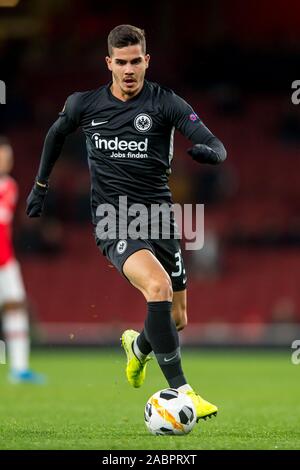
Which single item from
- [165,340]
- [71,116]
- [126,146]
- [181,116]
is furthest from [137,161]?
[165,340]

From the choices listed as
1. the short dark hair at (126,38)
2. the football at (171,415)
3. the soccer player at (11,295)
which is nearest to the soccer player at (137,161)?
the short dark hair at (126,38)

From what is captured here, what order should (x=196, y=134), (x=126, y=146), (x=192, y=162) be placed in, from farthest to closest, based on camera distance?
(x=192, y=162) < (x=126, y=146) < (x=196, y=134)

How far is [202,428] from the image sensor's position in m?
6.04

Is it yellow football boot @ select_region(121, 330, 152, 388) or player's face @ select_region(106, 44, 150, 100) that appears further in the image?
yellow football boot @ select_region(121, 330, 152, 388)

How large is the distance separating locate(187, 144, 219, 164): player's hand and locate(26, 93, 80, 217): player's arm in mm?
958

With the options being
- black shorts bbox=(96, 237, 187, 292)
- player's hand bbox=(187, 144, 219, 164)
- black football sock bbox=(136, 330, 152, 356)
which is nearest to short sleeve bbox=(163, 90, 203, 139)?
player's hand bbox=(187, 144, 219, 164)

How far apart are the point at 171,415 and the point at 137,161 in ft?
4.76

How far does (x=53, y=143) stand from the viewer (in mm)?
6445

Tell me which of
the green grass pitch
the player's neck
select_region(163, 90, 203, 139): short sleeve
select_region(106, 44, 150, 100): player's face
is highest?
select_region(106, 44, 150, 100): player's face

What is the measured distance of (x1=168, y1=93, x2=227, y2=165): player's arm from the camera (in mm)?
5641

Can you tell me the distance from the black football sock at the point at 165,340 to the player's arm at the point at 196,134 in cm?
79

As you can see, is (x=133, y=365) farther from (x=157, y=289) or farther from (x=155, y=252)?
(x=157, y=289)

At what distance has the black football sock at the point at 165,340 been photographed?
19.0 feet

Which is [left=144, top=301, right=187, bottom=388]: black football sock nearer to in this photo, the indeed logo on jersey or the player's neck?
the indeed logo on jersey
